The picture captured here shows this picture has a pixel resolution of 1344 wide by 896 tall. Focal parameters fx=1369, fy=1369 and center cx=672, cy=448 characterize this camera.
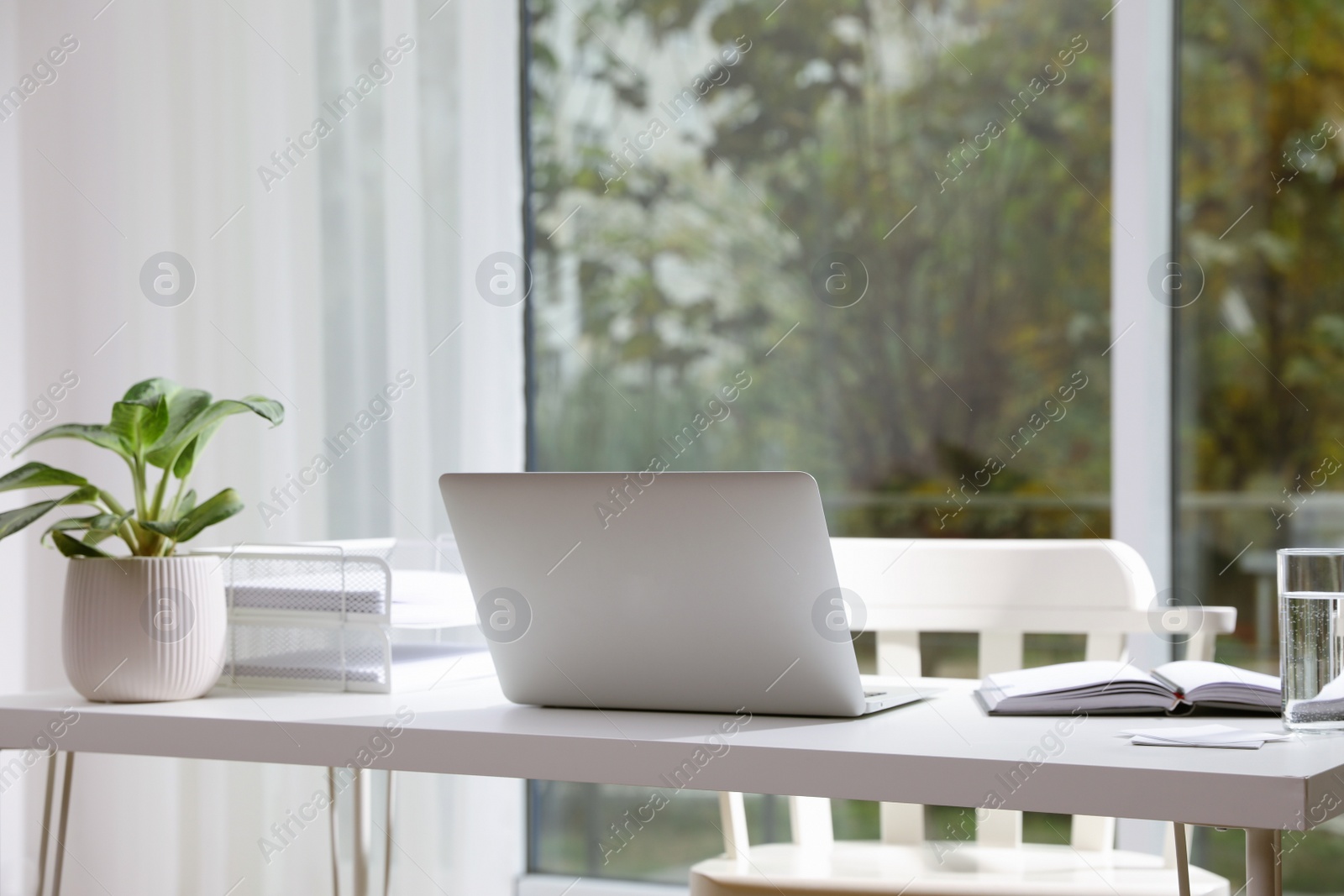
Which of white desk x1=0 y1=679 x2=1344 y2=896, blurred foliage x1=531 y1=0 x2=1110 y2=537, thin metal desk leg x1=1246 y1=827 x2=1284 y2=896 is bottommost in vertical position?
thin metal desk leg x1=1246 y1=827 x2=1284 y2=896

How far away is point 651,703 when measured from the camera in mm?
1137

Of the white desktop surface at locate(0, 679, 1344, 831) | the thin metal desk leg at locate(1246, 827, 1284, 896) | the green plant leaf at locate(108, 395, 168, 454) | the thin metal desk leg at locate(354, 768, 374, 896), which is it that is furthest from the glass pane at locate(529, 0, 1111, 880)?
the thin metal desk leg at locate(1246, 827, 1284, 896)

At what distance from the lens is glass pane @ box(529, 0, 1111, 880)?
229 cm

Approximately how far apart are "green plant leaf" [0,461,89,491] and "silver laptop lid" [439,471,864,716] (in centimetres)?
46

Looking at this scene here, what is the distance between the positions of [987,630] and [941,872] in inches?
13.3

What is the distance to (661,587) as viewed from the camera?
1069mm

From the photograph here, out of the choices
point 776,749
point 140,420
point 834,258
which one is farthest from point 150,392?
point 834,258

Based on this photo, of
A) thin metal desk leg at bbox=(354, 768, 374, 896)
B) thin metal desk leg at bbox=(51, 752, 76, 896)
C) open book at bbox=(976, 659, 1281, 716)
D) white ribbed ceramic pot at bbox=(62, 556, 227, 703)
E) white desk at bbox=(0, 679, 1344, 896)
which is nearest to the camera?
white desk at bbox=(0, 679, 1344, 896)

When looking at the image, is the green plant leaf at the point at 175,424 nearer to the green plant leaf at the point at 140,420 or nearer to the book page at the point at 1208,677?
the green plant leaf at the point at 140,420

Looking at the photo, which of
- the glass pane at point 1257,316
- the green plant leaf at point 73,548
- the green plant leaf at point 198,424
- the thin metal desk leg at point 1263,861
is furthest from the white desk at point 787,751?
the glass pane at point 1257,316

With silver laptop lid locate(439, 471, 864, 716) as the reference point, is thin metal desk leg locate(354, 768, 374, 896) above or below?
below

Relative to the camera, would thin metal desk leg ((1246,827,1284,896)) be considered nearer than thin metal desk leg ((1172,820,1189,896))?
Yes

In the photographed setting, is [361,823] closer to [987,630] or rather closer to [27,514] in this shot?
[27,514]

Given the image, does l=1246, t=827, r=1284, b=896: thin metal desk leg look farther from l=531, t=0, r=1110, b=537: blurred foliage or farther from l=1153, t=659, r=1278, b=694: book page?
l=531, t=0, r=1110, b=537: blurred foliage
